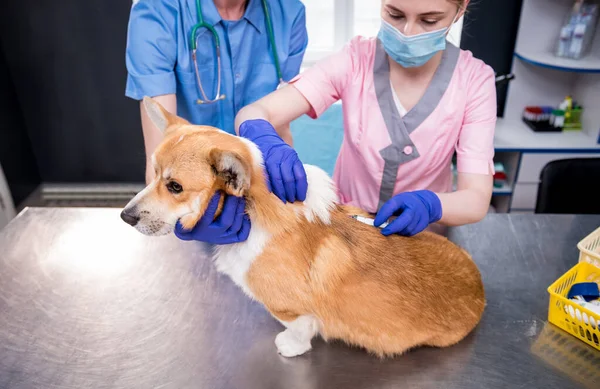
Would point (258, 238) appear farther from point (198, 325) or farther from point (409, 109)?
point (409, 109)

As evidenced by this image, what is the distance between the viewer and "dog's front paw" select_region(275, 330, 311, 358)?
1216 millimetres

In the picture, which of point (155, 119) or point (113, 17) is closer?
point (155, 119)

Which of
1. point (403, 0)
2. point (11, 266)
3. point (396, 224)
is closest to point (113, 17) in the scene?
point (11, 266)

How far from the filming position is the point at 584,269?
1312 mm

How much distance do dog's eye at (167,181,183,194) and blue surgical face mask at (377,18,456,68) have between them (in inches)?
31.6

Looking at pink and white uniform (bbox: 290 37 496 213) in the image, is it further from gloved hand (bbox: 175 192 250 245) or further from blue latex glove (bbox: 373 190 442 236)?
gloved hand (bbox: 175 192 250 245)

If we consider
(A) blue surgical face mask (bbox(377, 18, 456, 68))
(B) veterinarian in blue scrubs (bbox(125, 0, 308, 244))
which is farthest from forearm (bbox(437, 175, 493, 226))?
(B) veterinarian in blue scrubs (bbox(125, 0, 308, 244))

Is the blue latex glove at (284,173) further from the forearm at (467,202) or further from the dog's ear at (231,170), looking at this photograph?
the forearm at (467,202)

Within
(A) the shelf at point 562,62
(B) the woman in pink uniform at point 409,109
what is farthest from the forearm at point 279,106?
(A) the shelf at point 562,62

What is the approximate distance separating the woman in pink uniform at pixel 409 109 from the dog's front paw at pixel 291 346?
39cm

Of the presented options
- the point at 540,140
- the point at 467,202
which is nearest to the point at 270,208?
the point at 467,202

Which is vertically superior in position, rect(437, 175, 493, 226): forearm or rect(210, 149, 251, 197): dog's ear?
rect(210, 149, 251, 197): dog's ear

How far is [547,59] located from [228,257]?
2780 millimetres

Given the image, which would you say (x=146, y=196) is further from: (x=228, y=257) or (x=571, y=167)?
(x=571, y=167)
